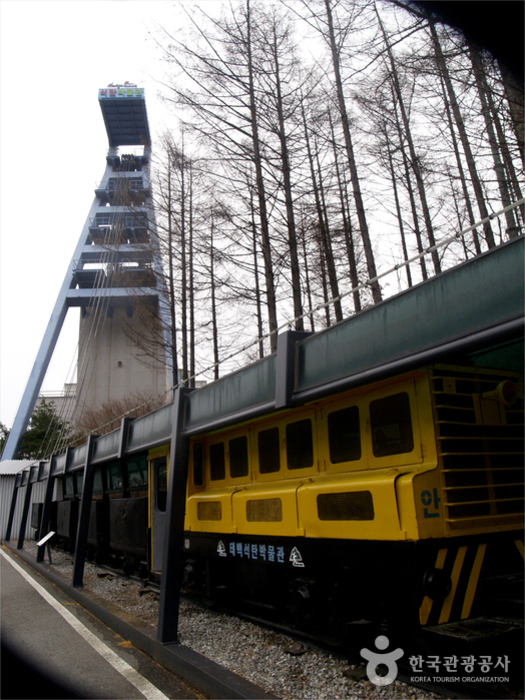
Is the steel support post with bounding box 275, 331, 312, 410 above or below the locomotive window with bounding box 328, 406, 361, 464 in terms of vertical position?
above

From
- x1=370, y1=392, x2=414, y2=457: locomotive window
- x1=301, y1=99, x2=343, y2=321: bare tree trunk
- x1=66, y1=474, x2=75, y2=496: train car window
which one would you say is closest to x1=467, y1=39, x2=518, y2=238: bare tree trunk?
x1=370, y1=392, x2=414, y2=457: locomotive window

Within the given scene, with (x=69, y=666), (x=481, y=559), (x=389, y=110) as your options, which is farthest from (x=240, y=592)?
(x=389, y=110)

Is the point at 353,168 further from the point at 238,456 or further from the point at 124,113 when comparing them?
the point at 124,113

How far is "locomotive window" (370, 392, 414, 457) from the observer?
517 cm

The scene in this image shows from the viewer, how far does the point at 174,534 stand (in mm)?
6680

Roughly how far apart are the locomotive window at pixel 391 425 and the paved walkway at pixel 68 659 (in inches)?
111

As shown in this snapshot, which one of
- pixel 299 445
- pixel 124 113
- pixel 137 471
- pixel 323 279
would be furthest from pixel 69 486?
pixel 124 113

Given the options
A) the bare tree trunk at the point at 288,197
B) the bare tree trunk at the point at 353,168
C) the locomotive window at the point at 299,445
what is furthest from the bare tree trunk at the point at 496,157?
the bare tree trunk at the point at 288,197

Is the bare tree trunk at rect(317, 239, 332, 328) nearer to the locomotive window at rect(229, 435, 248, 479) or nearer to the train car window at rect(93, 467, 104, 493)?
the locomotive window at rect(229, 435, 248, 479)

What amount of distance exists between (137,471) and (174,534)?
17.4 feet

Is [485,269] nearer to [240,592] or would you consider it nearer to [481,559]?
[481,559]

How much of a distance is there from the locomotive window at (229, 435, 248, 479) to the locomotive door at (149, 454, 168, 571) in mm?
2345

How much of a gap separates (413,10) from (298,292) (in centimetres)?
851

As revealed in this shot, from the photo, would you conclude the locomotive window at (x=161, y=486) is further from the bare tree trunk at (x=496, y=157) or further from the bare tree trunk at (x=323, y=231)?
the bare tree trunk at (x=496, y=157)
